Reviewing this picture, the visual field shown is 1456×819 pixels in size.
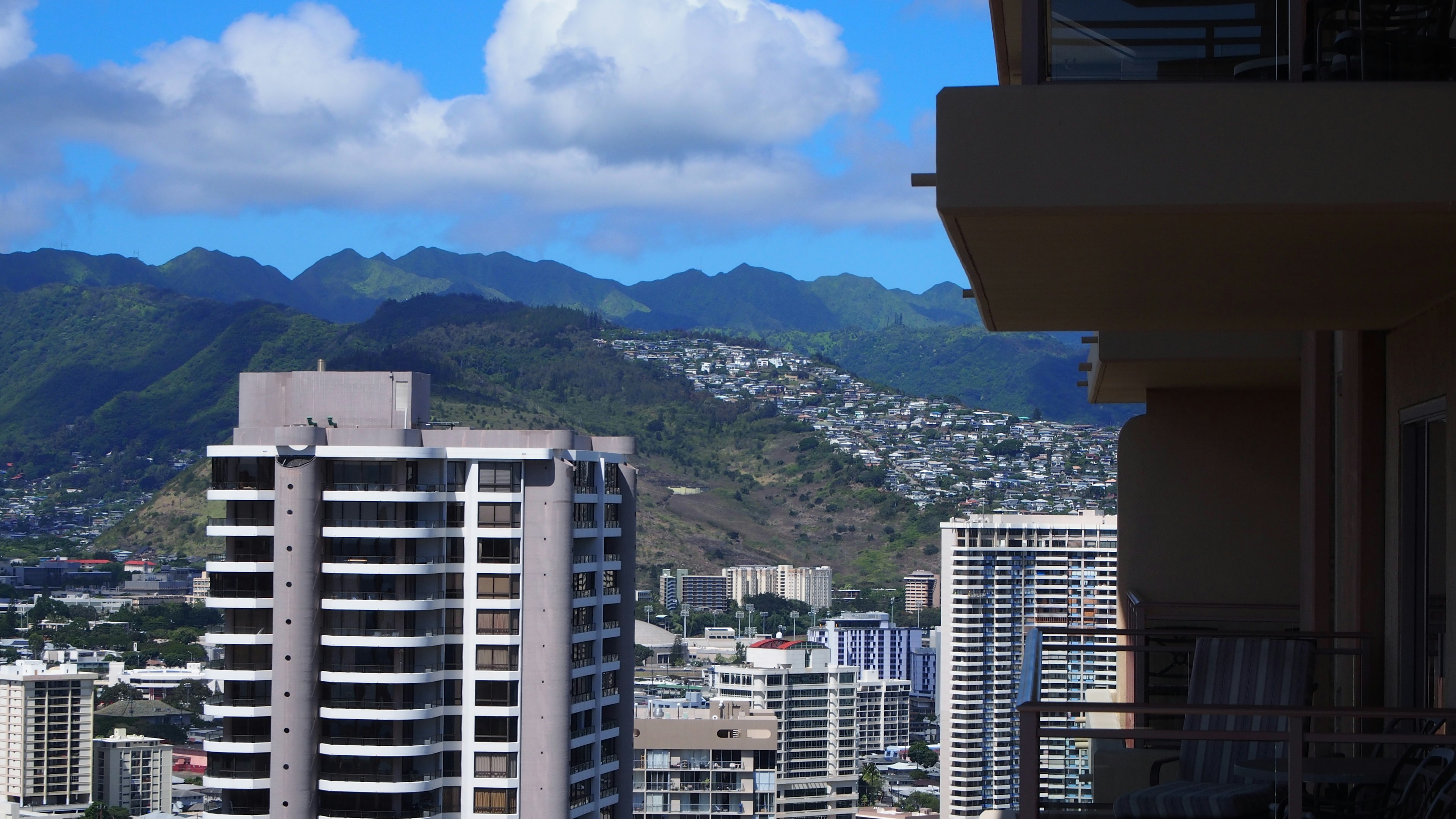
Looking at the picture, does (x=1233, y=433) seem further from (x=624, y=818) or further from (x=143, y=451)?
(x=143, y=451)

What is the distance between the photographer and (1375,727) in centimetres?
548

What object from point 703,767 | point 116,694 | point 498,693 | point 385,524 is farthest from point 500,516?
point 116,694

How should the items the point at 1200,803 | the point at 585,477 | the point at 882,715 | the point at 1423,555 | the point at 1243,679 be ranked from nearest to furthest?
the point at 1200,803, the point at 1243,679, the point at 1423,555, the point at 585,477, the point at 882,715

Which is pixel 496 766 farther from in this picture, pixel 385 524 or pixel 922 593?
pixel 922 593

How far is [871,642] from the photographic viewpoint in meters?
81.8

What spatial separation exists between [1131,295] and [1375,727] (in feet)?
7.17

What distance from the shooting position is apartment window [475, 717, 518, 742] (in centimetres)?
1981

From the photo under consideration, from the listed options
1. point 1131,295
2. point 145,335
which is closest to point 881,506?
point 145,335

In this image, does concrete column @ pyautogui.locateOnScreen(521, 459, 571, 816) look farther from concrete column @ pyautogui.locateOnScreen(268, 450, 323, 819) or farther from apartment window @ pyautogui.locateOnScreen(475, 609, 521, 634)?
concrete column @ pyautogui.locateOnScreen(268, 450, 323, 819)

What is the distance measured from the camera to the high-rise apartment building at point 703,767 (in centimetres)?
3481

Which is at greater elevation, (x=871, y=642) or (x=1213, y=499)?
(x=1213, y=499)

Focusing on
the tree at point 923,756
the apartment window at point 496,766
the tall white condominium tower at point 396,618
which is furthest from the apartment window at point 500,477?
the tree at point 923,756

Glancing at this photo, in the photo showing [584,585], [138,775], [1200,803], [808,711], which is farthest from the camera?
[138,775]

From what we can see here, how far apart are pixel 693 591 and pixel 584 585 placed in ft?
239
